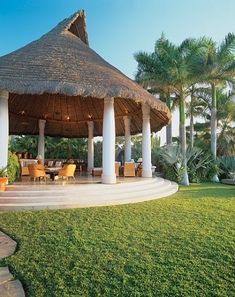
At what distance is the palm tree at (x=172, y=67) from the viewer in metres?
16.5

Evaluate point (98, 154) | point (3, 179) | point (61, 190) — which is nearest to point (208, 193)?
point (61, 190)

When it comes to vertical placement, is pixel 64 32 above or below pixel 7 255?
above

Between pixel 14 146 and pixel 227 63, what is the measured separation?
2007cm

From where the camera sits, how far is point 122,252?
16.7 feet

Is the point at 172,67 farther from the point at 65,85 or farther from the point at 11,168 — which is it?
the point at 11,168

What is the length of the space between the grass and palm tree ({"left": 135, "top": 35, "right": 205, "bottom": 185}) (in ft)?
34.1

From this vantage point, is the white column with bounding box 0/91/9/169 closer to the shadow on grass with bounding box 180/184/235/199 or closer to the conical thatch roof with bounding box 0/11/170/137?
the conical thatch roof with bounding box 0/11/170/137

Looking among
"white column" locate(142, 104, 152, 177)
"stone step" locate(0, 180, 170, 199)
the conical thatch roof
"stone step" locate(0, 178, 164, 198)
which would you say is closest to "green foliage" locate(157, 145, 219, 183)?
the conical thatch roof

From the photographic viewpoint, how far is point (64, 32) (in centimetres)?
1430

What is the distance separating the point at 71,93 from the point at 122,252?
602 centimetres

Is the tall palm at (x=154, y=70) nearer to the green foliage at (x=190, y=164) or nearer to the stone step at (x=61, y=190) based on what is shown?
the green foliage at (x=190, y=164)

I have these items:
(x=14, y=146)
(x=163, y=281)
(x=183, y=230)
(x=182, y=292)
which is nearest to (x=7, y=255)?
(x=163, y=281)

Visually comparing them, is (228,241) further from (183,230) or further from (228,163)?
(228,163)

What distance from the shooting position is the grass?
398 centimetres
